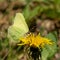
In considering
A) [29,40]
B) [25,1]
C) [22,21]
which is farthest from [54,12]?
[29,40]

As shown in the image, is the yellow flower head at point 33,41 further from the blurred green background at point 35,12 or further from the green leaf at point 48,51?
the blurred green background at point 35,12

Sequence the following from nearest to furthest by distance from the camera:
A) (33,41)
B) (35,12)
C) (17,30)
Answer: (33,41) < (17,30) < (35,12)

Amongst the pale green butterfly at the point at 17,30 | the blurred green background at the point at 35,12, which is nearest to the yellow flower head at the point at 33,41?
the pale green butterfly at the point at 17,30

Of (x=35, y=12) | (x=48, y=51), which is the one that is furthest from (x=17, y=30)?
(x=35, y=12)

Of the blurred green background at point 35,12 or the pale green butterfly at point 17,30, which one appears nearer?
the pale green butterfly at point 17,30

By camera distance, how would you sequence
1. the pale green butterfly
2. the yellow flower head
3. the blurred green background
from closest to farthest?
the yellow flower head
the pale green butterfly
the blurred green background

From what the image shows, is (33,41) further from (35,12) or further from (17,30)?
(35,12)

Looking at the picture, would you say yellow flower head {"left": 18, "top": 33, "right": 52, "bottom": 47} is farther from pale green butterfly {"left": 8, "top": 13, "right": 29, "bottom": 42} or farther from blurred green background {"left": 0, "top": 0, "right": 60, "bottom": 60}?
blurred green background {"left": 0, "top": 0, "right": 60, "bottom": 60}

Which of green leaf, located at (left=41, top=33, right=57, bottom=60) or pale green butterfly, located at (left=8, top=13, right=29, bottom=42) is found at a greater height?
A: pale green butterfly, located at (left=8, top=13, right=29, bottom=42)

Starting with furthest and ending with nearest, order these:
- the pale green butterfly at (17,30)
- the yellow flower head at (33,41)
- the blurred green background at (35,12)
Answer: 1. the blurred green background at (35,12)
2. the pale green butterfly at (17,30)
3. the yellow flower head at (33,41)

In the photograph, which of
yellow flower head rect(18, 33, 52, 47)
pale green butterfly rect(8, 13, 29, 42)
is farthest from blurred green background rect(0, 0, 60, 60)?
yellow flower head rect(18, 33, 52, 47)

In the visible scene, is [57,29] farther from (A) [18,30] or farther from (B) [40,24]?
(A) [18,30]
